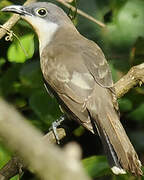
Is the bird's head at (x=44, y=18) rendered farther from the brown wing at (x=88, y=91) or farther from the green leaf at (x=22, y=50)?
the brown wing at (x=88, y=91)

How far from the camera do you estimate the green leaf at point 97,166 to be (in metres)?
2.51

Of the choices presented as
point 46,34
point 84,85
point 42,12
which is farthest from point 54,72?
point 42,12

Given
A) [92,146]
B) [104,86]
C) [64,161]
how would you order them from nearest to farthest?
[64,161] < [104,86] < [92,146]

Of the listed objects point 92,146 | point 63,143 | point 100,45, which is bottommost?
point 92,146

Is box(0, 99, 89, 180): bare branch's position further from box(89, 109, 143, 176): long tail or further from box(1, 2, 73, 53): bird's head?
box(1, 2, 73, 53): bird's head

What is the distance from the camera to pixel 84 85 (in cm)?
281

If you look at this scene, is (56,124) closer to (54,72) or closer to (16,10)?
(54,72)

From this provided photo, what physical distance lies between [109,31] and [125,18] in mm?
164

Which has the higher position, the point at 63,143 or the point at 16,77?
the point at 16,77

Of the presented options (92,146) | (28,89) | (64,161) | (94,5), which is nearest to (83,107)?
(28,89)

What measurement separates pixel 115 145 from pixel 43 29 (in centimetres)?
144

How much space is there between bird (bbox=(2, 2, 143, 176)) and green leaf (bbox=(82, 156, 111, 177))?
3.2 inches

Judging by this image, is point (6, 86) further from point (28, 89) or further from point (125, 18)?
point (125, 18)

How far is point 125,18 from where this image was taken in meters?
3.52
